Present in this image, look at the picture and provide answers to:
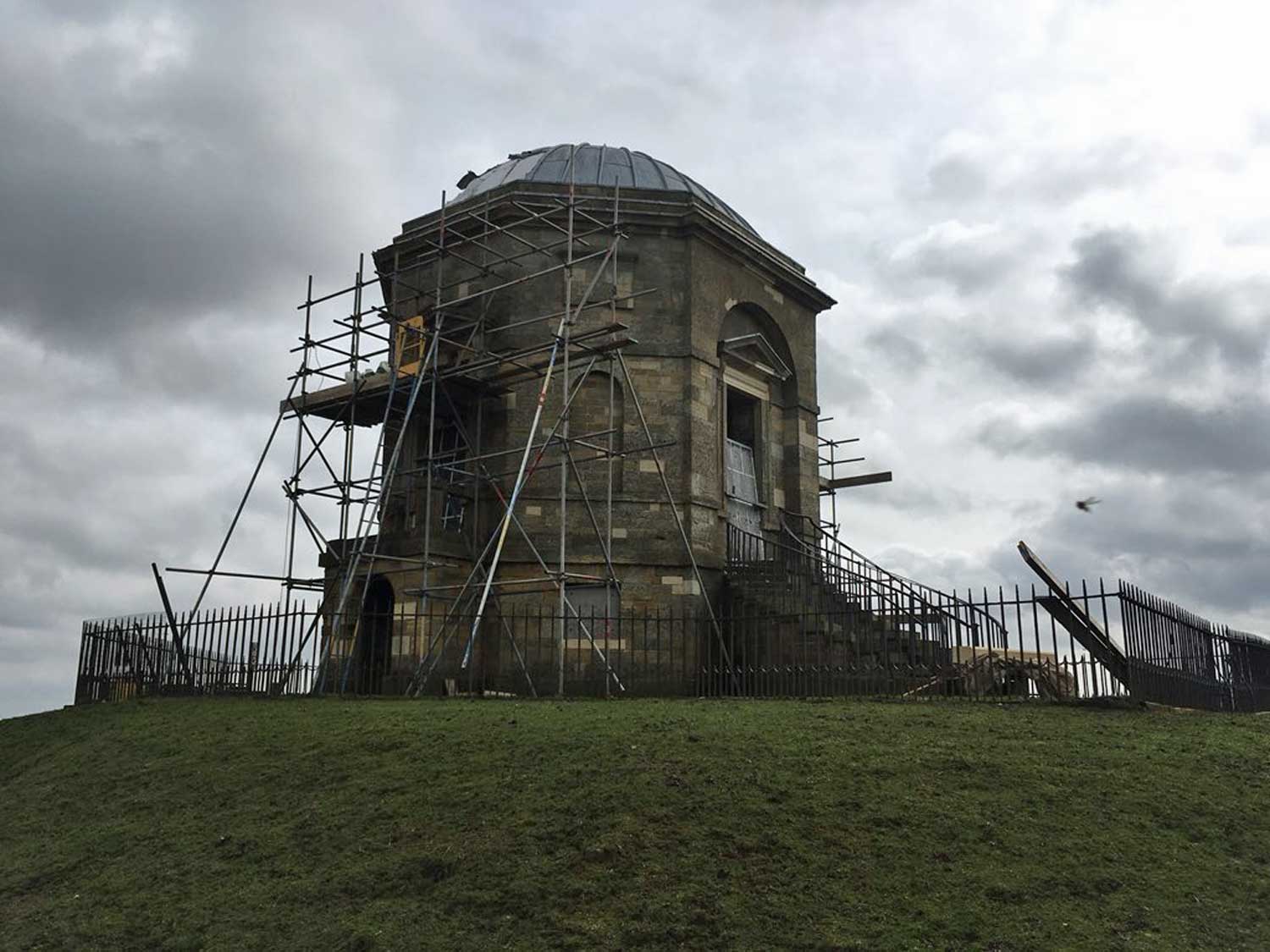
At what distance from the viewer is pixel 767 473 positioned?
898 inches

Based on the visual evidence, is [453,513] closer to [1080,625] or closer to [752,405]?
[752,405]

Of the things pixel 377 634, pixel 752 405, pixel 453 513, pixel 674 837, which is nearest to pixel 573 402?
pixel 453 513

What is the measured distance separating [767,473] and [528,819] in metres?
14.6

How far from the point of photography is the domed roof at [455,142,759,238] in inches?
916

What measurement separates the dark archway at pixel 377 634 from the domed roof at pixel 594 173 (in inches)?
303

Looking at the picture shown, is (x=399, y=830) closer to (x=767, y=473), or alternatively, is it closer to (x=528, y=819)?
(x=528, y=819)

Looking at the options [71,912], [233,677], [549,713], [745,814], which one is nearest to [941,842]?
[745,814]

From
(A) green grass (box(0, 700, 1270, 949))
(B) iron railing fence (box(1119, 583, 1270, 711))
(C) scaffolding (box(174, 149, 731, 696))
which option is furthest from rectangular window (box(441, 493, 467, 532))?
(B) iron railing fence (box(1119, 583, 1270, 711))

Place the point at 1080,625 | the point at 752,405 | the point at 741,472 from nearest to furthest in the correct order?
the point at 1080,625, the point at 741,472, the point at 752,405

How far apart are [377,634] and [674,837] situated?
46.1 feet

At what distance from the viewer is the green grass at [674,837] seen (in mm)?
7359

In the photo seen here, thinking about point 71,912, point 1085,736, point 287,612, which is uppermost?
point 287,612

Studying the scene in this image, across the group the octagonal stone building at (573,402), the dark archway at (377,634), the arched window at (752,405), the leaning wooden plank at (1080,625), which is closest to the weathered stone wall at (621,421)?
the octagonal stone building at (573,402)

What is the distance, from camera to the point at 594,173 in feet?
77.4
